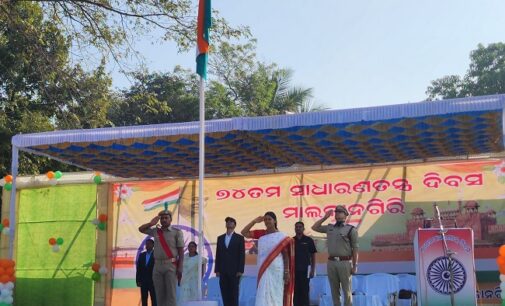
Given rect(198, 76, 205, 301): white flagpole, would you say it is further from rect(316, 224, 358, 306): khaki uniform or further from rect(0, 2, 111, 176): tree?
rect(0, 2, 111, 176): tree

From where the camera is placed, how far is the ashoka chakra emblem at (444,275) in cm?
805

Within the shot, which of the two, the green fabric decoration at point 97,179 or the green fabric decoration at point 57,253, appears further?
the green fabric decoration at point 97,179

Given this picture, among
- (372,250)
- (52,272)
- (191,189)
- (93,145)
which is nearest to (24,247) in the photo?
(52,272)

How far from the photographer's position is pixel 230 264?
841 centimetres

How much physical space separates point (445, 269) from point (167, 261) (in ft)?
11.5

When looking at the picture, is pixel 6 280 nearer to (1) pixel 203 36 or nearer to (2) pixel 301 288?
(2) pixel 301 288

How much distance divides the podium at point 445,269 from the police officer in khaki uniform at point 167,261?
3089mm

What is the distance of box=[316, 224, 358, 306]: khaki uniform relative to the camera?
834cm

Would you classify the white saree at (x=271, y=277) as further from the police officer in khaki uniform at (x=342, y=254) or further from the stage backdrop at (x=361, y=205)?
the stage backdrop at (x=361, y=205)

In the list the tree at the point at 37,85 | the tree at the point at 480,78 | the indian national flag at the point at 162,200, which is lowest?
the indian national flag at the point at 162,200

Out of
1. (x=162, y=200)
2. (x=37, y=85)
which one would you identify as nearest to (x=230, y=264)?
(x=162, y=200)

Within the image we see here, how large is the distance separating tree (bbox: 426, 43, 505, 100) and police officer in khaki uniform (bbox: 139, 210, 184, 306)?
2301 cm

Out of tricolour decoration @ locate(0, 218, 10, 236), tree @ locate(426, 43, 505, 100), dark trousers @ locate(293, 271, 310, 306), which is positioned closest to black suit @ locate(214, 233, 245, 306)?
dark trousers @ locate(293, 271, 310, 306)

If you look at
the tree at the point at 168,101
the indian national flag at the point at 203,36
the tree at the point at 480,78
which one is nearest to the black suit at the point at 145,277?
the indian national flag at the point at 203,36
